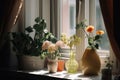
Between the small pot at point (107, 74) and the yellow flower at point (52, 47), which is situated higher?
the yellow flower at point (52, 47)

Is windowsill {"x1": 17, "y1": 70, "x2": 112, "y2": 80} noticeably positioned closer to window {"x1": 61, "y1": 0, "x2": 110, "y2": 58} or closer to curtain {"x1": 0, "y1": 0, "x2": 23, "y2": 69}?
window {"x1": 61, "y1": 0, "x2": 110, "y2": 58}

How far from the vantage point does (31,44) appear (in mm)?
2568

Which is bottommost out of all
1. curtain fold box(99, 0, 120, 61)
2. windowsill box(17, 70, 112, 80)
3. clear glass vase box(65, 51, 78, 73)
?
windowsill box(17, 70, 112, 80)

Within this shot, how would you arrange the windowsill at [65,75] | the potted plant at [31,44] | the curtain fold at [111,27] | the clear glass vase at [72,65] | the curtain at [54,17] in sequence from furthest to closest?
1. the curtain at [54,17]
2. the potted plant at [31,44]
3. the clear glass vase at [72,65]
4. the windowsill at [65,75]
5. the curtain fold at [111,27]

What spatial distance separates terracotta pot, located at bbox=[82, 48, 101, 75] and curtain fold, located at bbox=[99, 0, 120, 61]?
0.28m

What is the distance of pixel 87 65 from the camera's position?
2184 mm

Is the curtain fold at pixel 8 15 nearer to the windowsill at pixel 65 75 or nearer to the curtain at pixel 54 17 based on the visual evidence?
the curtain at pixel 54 17

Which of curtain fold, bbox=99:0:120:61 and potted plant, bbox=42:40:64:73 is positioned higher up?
curtain fold, bbox=99:0:120:61

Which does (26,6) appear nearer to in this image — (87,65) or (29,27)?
(29,27)

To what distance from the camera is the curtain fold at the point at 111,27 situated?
74.7 inches

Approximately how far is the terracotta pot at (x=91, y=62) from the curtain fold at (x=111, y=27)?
279mm

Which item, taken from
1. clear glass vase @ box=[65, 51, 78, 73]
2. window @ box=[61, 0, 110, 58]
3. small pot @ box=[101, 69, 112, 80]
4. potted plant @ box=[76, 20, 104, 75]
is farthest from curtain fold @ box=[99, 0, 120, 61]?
clear glass vase @ box=[65, 51, 78, 73]

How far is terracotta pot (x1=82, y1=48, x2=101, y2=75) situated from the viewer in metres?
2.16

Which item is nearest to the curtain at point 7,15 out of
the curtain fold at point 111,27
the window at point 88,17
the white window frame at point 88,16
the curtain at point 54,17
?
the curtain at point 54,17
